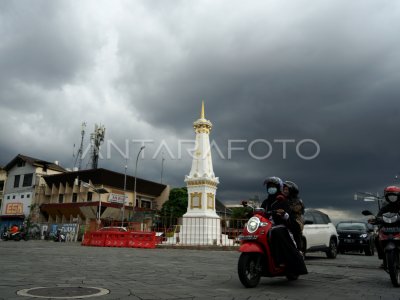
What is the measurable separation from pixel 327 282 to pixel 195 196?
18901 mm

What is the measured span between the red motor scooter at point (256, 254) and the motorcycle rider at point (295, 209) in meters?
0.69

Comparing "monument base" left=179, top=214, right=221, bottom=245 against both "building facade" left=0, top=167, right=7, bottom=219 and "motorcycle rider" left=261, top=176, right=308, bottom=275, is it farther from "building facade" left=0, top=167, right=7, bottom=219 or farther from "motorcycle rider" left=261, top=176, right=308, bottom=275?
"building facade" left=0, top=167, right=7, bottom=219

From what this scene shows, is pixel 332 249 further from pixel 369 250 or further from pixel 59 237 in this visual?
pixel 59 237

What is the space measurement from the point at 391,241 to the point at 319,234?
646cm

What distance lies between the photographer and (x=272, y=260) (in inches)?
228

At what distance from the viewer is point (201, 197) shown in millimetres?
24953

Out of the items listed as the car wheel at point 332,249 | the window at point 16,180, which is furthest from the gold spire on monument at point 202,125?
the window at point 16,180

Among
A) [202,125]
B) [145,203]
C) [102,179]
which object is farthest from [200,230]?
[145,203]

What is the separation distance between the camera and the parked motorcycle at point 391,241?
6.11 m

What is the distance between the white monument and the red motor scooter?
667 inches

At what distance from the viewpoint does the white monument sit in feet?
77.6

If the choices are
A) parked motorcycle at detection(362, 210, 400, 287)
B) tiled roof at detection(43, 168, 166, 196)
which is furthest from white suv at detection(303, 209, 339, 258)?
tiled roof at detection(43, 168, 166, 196)

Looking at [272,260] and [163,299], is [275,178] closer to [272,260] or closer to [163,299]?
[272,260]

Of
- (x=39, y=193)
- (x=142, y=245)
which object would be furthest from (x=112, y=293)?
(x=39, y=193)
